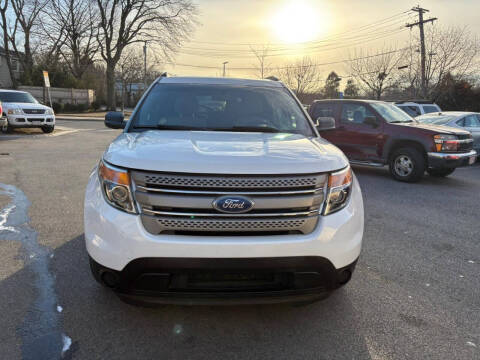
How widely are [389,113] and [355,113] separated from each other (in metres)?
0.75

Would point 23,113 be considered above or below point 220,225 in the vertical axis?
below

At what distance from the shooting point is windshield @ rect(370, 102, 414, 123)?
8312 mm

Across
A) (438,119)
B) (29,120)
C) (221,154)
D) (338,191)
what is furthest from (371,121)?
(29,120)

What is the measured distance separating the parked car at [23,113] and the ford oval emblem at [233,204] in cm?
1416

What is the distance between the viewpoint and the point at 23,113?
1375 centimetres

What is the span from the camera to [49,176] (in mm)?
7148

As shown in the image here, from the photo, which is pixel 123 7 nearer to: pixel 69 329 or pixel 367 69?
pixel 367 69

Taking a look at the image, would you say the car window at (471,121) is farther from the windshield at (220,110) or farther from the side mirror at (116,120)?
the side mirror at (116,120)

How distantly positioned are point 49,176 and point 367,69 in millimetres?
34324

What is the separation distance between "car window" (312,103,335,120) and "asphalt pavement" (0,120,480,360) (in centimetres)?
482

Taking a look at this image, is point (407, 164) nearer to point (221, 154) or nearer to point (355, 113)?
point (355, 113)

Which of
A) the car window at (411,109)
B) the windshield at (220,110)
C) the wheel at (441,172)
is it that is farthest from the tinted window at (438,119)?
the windshield at (220,110)

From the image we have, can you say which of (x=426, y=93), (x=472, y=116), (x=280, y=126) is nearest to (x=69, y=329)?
(x=280, y=126)

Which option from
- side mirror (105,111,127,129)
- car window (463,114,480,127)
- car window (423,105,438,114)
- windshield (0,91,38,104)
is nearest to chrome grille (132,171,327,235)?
side mirror (105,111,127,129)
